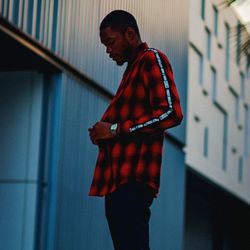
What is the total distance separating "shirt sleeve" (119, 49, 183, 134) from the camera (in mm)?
4336

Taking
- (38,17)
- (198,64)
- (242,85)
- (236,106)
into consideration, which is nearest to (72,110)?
(38,17)

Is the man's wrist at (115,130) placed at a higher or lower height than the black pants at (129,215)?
higher

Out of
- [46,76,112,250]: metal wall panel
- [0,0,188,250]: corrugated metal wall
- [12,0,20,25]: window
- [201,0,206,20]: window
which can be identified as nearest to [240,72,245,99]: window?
[201,0,206,20]: window

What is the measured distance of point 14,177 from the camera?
29.3 feet

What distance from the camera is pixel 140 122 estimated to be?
14.2 ft

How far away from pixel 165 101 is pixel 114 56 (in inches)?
12.7

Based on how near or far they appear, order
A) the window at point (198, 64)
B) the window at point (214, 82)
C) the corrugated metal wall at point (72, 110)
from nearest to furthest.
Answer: the corrugated metal wall at point (72, 110) → the window at point (198, 64) → the window at point (214, 82)

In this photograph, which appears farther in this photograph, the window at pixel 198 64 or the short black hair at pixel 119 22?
the window at pixel 198 64

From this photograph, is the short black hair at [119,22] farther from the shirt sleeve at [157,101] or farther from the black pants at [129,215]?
the black pants at [129,215]

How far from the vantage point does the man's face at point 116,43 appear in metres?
4.41

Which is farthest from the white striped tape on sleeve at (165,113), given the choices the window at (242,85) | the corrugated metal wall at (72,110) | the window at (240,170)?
the window at (242,85)

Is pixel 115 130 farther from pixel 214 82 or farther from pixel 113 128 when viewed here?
pixel 214 82

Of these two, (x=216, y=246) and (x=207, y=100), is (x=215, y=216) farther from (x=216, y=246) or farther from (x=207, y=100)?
(x=207, y=100)

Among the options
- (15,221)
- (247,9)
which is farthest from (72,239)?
(247,9)
